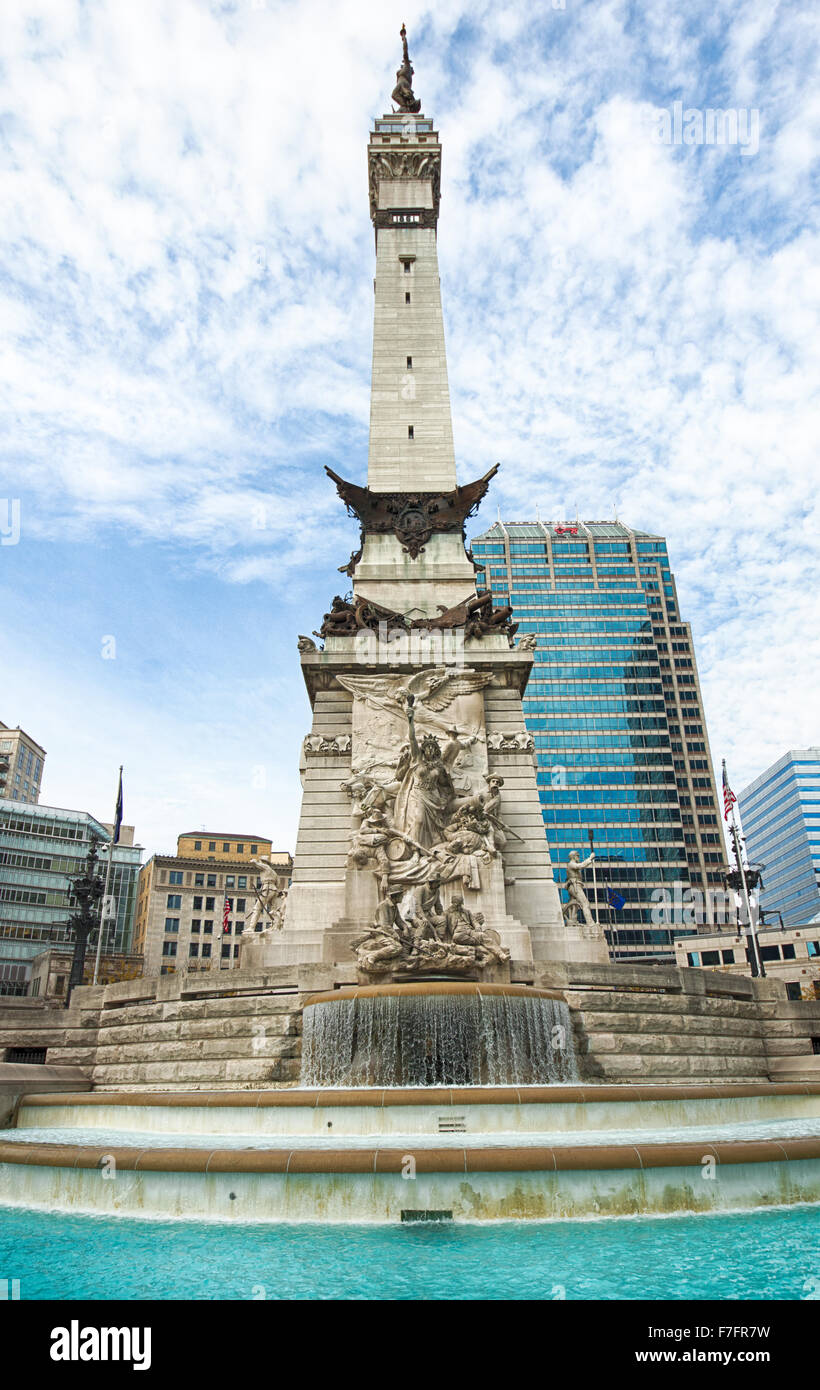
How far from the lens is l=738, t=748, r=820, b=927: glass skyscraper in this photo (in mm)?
116188

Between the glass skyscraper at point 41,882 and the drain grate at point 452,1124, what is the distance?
2623 inches

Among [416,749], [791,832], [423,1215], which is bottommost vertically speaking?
[423,1215]

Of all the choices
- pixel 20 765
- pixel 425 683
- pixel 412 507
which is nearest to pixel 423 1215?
pixel 425 683

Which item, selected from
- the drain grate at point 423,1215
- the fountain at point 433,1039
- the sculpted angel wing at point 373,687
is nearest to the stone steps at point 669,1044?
the fountain at point 433,1039

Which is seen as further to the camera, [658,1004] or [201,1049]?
[658,1004]

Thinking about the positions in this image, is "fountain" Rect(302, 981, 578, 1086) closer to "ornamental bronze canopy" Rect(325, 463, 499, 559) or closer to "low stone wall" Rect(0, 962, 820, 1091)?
"low stone wall" Rect(0, 962, 820, 1091)

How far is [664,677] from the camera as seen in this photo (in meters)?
109

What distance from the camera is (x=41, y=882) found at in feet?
254

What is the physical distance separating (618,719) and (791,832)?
45.1m

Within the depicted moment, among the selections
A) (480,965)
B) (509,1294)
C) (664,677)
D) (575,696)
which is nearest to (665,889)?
(575,696)

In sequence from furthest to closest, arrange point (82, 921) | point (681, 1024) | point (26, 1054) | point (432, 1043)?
1. point (82, 921)
2. point (26, 1054)
3. point (681, 1024)
4. point (432, 1043)

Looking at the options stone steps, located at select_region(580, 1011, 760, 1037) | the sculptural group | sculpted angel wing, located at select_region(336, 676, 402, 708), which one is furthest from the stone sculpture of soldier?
sculpted angel wing, located at select_region(336, 676, 402, 708)

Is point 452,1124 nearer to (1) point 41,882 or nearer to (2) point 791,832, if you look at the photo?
(1) point 41,882
